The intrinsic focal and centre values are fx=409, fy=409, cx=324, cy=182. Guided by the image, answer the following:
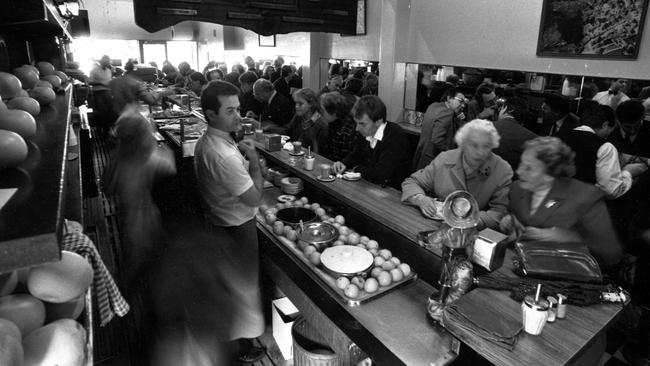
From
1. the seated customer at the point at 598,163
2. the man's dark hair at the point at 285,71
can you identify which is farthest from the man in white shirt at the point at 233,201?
the man's dark hair at the point at 285,71

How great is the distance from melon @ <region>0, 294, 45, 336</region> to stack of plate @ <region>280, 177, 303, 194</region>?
8.53 ft

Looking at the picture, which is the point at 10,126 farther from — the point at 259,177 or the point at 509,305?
the point at 509,305

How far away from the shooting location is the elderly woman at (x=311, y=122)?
501 cm

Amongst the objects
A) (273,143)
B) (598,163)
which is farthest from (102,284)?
(598,163)

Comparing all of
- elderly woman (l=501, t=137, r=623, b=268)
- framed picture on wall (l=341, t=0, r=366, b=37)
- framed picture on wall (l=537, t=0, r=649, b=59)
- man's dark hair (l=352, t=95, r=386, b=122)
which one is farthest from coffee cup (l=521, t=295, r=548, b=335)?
framed picture on wall (l=341, t=0, r=366, b=37)

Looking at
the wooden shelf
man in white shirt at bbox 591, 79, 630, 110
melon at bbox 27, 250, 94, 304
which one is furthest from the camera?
man in white shirt at bbox 591, 79, 630, 110

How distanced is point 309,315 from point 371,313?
0.56 metres

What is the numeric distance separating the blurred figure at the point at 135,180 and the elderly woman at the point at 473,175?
7.65ft

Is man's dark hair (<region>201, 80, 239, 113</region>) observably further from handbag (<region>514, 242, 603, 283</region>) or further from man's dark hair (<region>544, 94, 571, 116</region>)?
man's dark hair (<region>544, 94, 571, 116</region>)

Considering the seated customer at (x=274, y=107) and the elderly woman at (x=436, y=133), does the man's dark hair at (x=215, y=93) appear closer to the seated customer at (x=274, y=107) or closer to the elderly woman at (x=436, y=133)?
the elderly woman at (x=436, y=133)

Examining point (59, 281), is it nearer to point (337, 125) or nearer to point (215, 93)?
point (215, 93)

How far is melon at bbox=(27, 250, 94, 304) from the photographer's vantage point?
1.00 meters

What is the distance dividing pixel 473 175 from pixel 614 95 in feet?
8.27

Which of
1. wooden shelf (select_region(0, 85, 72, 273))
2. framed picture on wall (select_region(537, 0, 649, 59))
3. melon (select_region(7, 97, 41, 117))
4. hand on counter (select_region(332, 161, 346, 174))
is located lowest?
hand on counter (select_region(332, 161, 346, 174))
